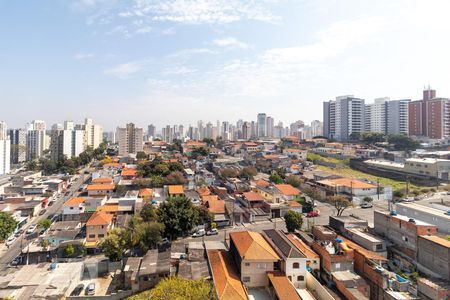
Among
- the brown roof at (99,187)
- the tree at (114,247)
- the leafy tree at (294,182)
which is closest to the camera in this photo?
the tree at (114,247)

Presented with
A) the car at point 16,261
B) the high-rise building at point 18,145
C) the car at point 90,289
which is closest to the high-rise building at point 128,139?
the high-rise building at point 18,145

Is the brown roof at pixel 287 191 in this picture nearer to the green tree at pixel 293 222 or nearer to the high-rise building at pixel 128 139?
the green tree at pixel 293 222

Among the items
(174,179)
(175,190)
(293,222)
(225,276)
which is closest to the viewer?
(225,276)

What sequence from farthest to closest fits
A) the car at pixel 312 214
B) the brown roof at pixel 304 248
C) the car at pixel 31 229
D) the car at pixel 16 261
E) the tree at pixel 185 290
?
the car at pixel 312 214 < the car at pixel 31 229 < the car at pixel 16 261 < the brown roof at pixel 304 248 < the tree at pixel 185 290

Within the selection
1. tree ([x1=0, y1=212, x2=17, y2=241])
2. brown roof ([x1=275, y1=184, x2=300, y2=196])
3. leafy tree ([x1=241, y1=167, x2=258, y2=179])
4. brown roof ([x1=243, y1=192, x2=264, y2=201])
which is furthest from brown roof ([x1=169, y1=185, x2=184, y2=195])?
tree ([x1=0, y1=212, x2=17, y2=241])

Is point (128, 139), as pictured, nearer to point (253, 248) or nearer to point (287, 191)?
point (287, 191)

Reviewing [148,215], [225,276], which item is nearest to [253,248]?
[225,276]

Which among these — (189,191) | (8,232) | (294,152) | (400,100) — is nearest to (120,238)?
(8,232)

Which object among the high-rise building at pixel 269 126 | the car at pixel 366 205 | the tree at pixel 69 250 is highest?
the high-rise building at pixel 269 126
